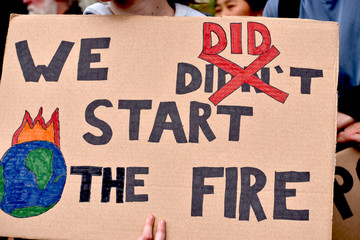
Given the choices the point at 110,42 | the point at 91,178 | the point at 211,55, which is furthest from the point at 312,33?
the point at 91,178

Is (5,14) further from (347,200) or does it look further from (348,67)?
(347,200)

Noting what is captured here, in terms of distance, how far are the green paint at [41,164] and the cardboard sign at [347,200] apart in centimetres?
74

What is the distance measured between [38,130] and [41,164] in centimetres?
8

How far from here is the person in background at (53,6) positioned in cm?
178

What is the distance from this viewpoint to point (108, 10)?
992 millimetres

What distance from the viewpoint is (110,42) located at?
2.69 feet

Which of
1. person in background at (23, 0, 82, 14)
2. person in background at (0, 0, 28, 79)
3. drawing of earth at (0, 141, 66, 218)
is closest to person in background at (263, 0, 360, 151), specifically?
drawing of earth at (0, 141, 66, 218)

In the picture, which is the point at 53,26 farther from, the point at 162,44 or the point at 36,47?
the point at 162,44

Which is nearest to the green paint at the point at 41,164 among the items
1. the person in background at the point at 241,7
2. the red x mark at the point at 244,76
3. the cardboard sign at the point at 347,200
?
the red x mark at the point at 244,76

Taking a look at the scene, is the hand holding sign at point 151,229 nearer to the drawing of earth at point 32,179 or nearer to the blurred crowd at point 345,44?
the drawing of earth at point 32,179

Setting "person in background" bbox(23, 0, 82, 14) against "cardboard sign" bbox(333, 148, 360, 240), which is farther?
"person in background" bbox(23, 0, 82, 14)

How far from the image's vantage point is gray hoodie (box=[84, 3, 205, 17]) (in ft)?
3.21

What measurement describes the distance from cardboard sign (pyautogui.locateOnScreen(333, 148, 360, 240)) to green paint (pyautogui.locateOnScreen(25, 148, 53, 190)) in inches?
29.3

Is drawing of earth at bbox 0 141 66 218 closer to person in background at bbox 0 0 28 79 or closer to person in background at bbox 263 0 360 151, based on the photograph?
person in background at bbox 263 0 360 151
